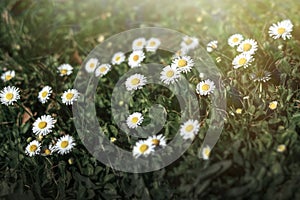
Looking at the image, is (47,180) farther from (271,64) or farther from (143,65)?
(271,64)

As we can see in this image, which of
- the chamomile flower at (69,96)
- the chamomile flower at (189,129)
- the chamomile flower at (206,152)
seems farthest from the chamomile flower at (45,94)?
the chamomile flower at (206,152)

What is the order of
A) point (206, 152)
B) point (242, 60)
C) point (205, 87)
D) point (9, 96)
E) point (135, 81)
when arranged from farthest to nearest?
point (9, 96)
point (135, 81)
point (242, 60)
point (205, 87)
point (206, 152)

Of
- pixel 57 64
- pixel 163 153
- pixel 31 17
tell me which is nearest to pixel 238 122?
pixel 163 153

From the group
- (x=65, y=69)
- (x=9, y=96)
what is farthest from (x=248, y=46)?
(x=9, y=96)

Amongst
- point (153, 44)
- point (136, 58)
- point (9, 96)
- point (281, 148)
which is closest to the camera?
point (281, 148)

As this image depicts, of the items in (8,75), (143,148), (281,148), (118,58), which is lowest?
(281,148)

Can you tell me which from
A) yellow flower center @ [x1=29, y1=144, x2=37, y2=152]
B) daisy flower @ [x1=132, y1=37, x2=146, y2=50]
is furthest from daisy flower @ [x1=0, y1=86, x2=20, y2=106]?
daisy flower @ [x1=132, y1=37, x2=146, y2=50]

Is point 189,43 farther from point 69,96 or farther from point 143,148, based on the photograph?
point 143,148
